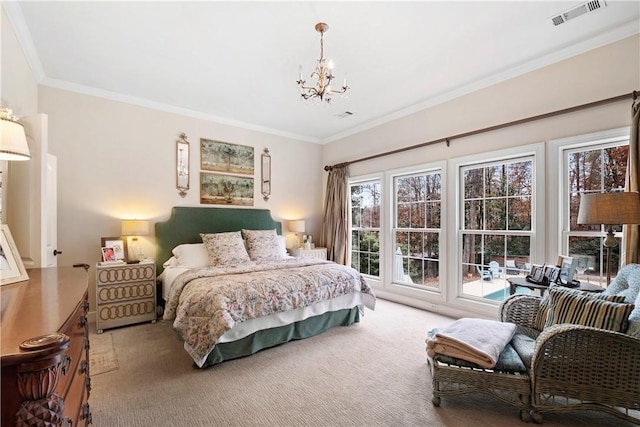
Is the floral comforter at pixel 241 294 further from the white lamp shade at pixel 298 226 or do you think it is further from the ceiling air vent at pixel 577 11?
the ceiling air vent at pixel 577 11

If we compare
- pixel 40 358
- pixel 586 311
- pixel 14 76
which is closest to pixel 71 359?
pixel 40 358

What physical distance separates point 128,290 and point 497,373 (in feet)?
12.9

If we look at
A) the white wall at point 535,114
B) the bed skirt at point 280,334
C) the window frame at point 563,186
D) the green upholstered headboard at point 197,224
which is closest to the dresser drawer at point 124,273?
the green upholstered headboard at point 197,224

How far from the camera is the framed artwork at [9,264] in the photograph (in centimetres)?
148

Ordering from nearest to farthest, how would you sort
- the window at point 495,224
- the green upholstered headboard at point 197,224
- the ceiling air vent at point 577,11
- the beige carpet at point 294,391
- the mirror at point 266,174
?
the beige carpet at point 294,391, the ceiling air vent at point 577,11, the window at point 495,224, the green upholstered headboard at point 197,224, the mirror at point 266,174

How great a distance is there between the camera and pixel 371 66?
3.28 meters

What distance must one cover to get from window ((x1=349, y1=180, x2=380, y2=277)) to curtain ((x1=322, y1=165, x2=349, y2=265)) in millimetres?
186

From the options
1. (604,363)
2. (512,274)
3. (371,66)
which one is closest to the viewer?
(604,363)

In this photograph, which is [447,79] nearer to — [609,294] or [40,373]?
[609,294]

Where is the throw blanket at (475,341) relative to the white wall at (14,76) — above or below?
below

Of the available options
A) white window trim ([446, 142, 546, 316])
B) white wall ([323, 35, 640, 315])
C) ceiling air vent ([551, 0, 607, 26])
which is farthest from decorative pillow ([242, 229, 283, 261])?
ceiling air vent ([551, 0, 607, 26])

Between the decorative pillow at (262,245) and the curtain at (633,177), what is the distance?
12.5ft

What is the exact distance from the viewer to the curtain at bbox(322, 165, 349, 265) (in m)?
5.50

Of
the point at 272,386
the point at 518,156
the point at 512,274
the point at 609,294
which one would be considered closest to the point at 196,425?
the point at 272,386
